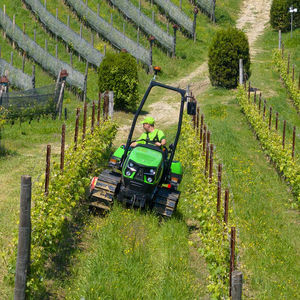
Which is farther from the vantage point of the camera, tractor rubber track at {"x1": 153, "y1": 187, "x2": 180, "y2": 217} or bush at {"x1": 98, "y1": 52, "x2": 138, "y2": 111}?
bush at {"x1": 98, "y1": 52, "x2": 138, "y2": 111}

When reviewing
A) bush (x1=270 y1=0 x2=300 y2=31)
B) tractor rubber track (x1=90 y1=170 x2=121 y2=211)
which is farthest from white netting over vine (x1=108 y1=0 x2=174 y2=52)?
tractor rubber track (x1=90 y1=170 x2=121 y2=211)

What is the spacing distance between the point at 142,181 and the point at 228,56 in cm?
1391

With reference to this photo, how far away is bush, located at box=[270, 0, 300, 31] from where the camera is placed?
30.0 m

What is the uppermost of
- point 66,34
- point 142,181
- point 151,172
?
point 66,34

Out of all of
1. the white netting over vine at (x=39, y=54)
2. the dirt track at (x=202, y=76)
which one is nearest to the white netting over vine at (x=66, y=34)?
the white netting over vine at (x=39, y=54)

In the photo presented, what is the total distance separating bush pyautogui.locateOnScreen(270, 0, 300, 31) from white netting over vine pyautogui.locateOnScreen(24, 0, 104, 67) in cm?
1094

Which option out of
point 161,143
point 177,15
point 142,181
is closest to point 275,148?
point 161,143

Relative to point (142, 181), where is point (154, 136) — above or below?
above

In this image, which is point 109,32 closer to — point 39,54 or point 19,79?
point 39,54

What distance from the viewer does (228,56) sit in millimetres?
21250

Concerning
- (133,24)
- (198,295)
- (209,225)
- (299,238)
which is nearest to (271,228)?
(299,238)

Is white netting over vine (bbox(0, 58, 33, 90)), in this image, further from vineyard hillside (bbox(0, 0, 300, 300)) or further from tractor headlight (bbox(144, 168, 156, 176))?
tractor headlight (bbox(144, 168, 156, 176))

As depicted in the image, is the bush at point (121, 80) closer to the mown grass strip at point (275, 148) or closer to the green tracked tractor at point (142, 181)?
the mown grass strip at point (275, 148)

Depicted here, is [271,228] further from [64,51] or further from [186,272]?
[64,51]
